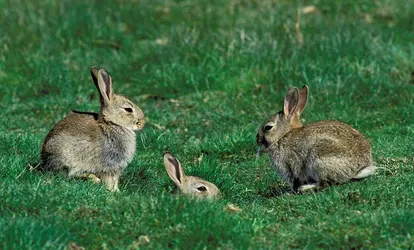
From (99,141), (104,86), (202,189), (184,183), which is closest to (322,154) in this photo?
(202,189)

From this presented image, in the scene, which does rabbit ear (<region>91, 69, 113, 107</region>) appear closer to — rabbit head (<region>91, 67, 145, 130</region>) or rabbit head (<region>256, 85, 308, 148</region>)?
rabbit head (<region>91, 67, 145, 130</region>)

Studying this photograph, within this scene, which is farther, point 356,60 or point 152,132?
point 356,60

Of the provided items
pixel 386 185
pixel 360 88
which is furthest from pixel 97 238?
pixel 360 88

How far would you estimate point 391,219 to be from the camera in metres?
6.68

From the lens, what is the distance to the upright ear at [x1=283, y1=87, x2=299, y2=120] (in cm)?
870

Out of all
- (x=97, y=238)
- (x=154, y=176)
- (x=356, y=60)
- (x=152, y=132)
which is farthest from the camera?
(x=356, y=60)

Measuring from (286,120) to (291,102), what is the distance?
0.17 metres

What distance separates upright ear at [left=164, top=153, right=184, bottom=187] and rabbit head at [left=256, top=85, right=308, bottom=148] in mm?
1122

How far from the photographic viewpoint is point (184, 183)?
8078mm

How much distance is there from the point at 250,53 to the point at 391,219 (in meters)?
5.59

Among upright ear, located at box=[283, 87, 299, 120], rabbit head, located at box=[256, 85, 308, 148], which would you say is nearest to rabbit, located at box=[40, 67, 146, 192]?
rabbit head, located at box=[256, 85, 308, 148]

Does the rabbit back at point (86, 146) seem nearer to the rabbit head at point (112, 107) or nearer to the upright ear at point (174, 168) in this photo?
the rabbit head at point (112, 107)

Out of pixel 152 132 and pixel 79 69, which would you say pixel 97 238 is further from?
pixel 79 69

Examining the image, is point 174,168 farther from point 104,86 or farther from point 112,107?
point 104,86
